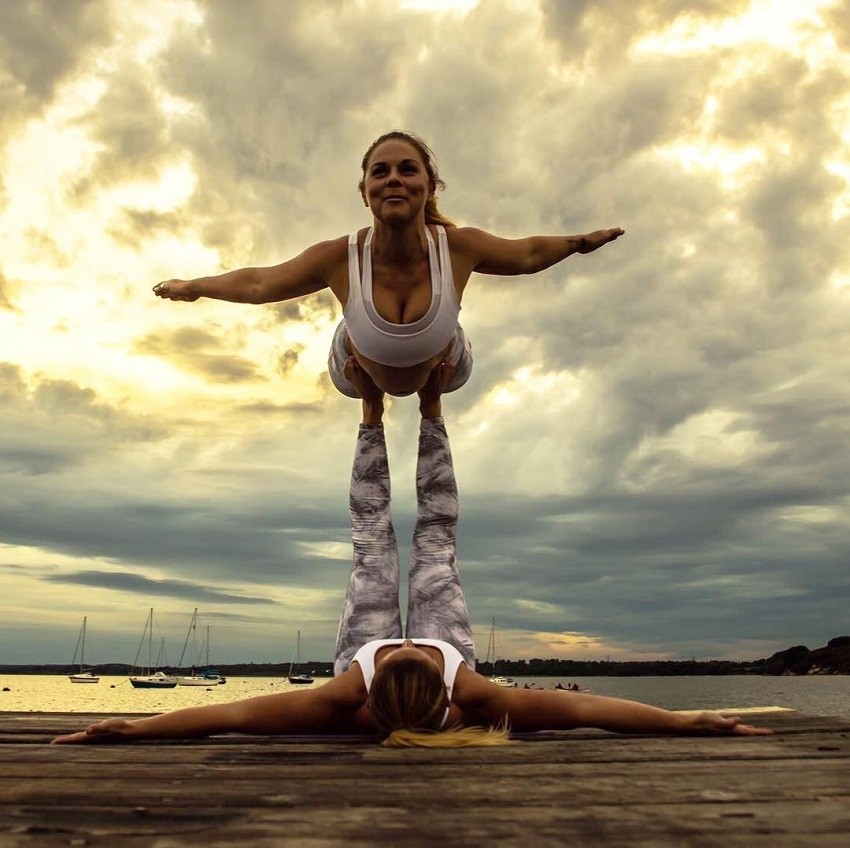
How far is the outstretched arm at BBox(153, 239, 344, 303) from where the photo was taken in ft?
21.9

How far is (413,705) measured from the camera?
448 cm

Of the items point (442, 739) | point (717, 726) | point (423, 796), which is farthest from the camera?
point (717, 726)

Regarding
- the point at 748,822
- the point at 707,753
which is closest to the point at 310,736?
the point at 707,753

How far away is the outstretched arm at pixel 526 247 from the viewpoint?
6.93 metres

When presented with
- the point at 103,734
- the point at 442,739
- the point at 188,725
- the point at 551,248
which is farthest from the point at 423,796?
the point at 551,248

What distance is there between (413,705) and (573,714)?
103 cm

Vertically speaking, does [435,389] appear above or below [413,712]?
above

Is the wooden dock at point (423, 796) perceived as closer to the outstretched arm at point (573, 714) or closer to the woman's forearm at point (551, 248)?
the outstretched arm at point (573, 714)

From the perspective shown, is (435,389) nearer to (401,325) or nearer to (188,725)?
(401,325)

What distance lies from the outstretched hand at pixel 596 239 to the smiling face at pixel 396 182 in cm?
138

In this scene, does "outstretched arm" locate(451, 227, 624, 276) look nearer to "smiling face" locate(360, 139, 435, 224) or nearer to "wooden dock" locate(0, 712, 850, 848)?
"smiling face" locate(360, 139, 435, 224)

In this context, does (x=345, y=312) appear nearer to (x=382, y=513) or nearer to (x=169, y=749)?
(x=382, y=513)

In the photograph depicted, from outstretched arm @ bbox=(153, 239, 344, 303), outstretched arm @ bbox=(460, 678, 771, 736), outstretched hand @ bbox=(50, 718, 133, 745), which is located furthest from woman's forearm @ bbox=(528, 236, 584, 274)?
outstretched hand @ bbox=(50, 718, 133, 745)

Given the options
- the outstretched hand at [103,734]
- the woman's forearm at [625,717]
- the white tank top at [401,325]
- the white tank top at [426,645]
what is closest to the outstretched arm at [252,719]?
the outstretched hand at [103,734]
